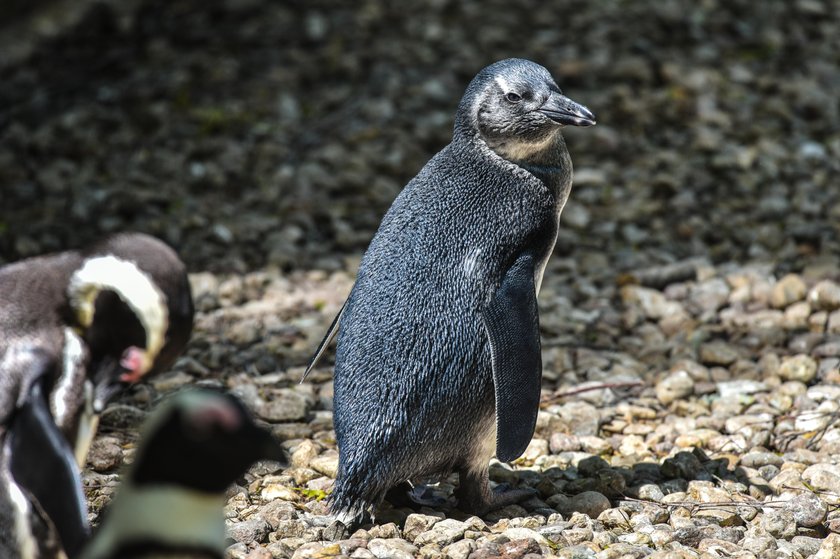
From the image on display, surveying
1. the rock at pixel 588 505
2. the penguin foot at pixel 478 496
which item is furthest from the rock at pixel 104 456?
the rock at pixel 588 505

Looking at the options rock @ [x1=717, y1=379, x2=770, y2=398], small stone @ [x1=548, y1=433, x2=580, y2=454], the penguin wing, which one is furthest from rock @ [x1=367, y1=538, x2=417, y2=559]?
rock @ [x1=717, y1=379, x2=770, y2=398]

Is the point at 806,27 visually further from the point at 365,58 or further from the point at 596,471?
the point at 596,471

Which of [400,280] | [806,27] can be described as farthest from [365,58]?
[400,280]

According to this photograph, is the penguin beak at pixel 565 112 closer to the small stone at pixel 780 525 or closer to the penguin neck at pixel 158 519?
the small stone at pixel 780 525

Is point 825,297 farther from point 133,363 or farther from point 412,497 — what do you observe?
point 133,363

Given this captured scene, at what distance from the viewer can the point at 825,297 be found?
14.5ft

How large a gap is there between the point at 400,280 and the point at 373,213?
218cm

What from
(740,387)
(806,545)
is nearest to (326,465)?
(806,545)

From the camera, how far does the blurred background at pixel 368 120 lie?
5.10 metres

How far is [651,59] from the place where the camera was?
6340 mm

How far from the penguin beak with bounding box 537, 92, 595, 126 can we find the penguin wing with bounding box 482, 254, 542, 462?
48cm

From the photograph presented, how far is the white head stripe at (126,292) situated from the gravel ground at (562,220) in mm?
590

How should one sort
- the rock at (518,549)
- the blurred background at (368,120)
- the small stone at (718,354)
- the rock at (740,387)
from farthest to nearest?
the blurred background at (368,120) < the small stone at (718,354) < the rock at (740,387) < the rock at (518,549)

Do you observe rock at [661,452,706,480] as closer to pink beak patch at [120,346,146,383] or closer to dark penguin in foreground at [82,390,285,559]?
pink beak patch at [120,346,146,383]
